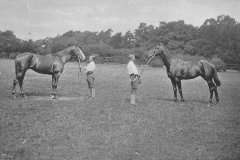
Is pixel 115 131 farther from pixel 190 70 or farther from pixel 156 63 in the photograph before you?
pixel 156 63

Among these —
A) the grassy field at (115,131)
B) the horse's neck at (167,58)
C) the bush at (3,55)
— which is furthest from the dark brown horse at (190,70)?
the bush at (3,55)

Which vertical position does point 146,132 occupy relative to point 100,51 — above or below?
below

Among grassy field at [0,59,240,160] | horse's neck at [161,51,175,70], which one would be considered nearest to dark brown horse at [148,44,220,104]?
horse's neck at [161,51,175,70]

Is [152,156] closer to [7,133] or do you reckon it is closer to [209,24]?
[7,133]

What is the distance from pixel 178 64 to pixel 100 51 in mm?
69285

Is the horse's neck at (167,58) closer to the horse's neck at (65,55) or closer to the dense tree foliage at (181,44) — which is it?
the horse's neck at (65,55)

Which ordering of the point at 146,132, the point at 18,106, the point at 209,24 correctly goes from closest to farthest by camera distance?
the point at 146,132 → the point at 18,106 → the point at 209,24

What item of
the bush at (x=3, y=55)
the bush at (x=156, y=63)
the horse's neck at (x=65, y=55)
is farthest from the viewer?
the bush at (x=3, y=55)

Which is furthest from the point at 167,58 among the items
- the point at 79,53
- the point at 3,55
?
the point at 3,55

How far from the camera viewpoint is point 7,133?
9188 mm

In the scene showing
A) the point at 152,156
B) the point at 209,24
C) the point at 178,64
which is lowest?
the point at 152,156

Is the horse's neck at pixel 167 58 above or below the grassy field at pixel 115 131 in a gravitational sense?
above

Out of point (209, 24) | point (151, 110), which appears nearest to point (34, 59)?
point (151, 110)

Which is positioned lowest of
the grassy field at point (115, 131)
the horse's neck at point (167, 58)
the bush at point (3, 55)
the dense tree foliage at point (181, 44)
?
the grassy field at point (115, 131)
